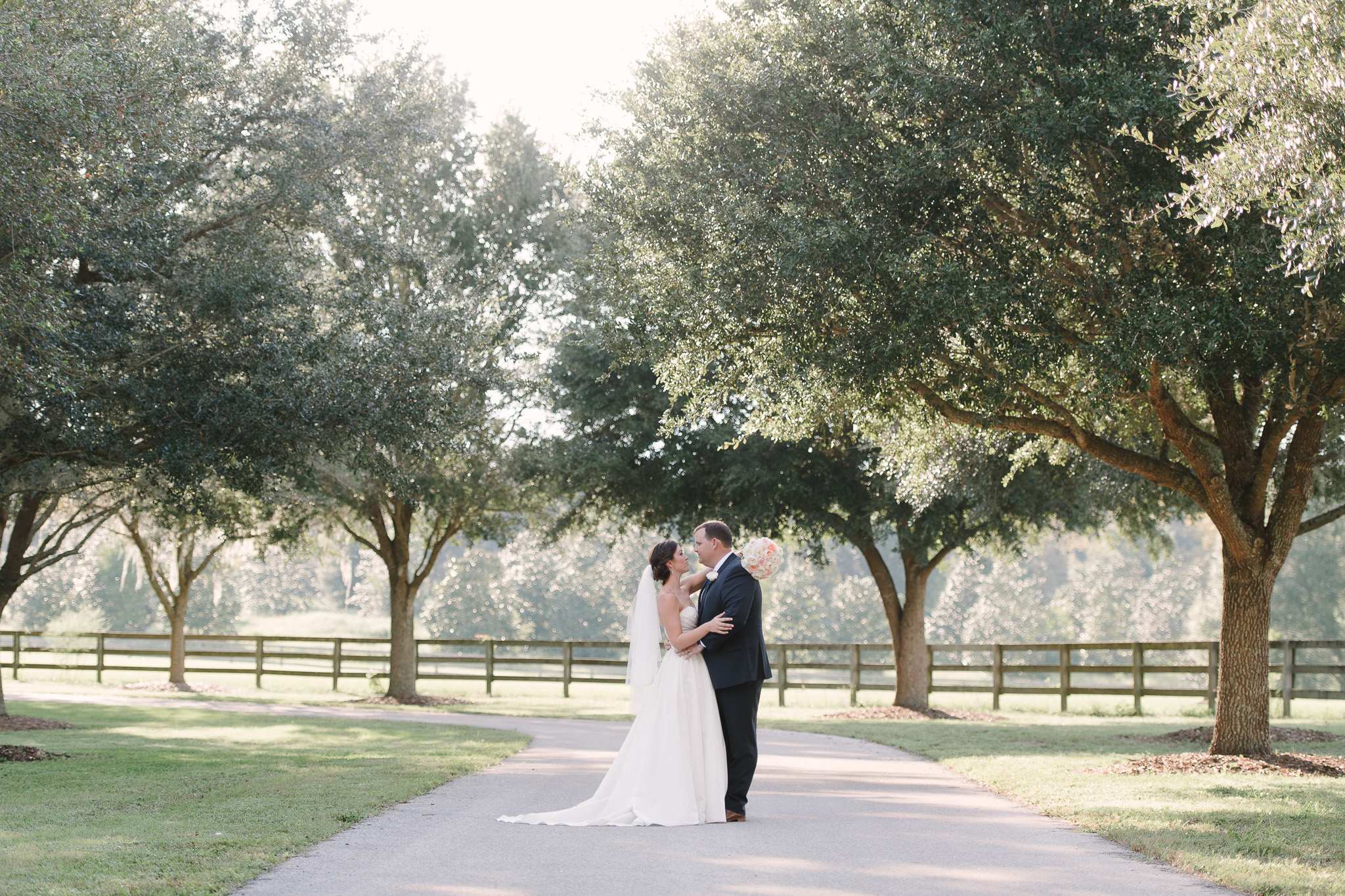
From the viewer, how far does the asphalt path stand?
17.4 ft

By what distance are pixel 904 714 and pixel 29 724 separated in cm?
1375

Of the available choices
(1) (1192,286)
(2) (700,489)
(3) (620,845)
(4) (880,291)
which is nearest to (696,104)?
(4) (880,291)

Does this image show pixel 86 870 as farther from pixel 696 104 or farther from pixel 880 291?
pixel 696 104

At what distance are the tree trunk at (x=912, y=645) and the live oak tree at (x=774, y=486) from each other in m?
0.02

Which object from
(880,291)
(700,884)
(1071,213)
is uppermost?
(1071,213)

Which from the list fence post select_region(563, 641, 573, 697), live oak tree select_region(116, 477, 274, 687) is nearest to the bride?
live oak tree select_region(116, 477, 274, 687)

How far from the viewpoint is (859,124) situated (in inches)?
415

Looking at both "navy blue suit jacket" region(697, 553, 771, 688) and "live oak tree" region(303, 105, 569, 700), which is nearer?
"navy blue suit jacket" region(697, 553, 771, 688)

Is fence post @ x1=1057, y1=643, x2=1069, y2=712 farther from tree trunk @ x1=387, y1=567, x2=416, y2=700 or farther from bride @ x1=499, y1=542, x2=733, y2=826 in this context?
bride @ x1=499, y1=542, x2=733, y2=826

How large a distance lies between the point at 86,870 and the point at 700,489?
50.2 feet

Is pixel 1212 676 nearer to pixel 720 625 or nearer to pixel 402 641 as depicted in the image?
pixel 402 641

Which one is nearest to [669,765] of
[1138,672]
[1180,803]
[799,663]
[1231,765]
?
[1180,803]

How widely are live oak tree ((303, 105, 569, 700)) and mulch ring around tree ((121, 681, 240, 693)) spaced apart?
15.9ft

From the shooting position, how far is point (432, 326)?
46.8ft
